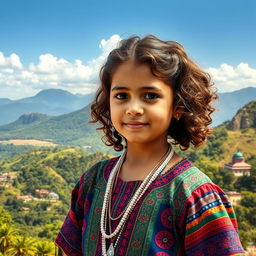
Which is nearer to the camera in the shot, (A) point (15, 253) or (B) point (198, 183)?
(B) point (198, 183)

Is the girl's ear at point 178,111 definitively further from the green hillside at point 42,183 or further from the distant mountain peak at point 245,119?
the distant mountain peak at point 245,119

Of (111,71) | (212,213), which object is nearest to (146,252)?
(212,213)

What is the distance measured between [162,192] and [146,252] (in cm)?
21

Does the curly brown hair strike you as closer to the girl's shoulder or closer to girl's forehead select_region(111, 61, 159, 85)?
girl's forehead select_region(111, 61, 159, 85)

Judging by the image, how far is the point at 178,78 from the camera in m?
1.50

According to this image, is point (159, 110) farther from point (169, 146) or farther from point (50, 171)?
point (50, 171)

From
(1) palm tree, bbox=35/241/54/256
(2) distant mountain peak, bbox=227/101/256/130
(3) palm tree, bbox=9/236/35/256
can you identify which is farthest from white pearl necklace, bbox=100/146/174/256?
(2) distant mountain peak, bbox=227/101/256/130

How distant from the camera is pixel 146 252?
→ 1340mm

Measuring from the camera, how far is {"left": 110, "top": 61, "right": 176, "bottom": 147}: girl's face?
1.41 meters

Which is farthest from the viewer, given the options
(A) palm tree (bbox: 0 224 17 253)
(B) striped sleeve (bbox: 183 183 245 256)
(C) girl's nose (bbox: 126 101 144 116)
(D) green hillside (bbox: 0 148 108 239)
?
(D) green hillside (bbox: 0 148 108 239)

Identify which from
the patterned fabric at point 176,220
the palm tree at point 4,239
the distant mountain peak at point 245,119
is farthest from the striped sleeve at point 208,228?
the distant mountain peak at point 245,119

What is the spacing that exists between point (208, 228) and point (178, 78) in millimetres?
557

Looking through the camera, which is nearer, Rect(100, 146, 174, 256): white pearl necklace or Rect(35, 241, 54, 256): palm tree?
Rect(100, 146, 174, 256): white pearl necklace

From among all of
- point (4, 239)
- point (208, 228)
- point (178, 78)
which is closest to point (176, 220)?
point (208, 228)
